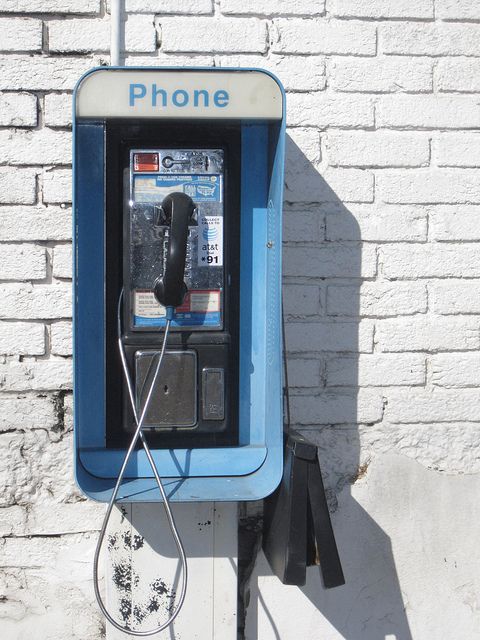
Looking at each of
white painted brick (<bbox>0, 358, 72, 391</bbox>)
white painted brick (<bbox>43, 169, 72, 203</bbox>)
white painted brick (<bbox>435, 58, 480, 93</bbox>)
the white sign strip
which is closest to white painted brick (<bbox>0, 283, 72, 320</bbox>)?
white painted brick (<bbox>0, 358, 72, 391</bbox>)

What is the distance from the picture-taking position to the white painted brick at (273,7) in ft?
6.54

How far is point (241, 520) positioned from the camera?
2084 mm

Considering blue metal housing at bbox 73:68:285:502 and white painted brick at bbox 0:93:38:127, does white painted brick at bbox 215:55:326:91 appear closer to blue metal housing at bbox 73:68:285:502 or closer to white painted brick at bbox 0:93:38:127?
blue metal housing at bbox 73:68:285:502

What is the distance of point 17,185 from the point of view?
197 centimetres

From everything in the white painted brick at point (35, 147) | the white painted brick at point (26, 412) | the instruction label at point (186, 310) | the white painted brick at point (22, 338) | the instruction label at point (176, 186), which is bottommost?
the white painted brick at point (26, 412)

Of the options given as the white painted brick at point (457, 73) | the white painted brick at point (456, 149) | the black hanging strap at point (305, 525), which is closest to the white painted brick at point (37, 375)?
the black hanging strap at point (305, 525)

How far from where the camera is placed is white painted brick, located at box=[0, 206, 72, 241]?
6.49 feet

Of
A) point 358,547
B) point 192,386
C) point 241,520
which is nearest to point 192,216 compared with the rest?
point 192,386

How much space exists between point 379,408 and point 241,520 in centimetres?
50

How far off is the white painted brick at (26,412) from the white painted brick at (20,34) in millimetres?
928

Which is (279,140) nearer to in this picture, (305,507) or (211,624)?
(305,507)

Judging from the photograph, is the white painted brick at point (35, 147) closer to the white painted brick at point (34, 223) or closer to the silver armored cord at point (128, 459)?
the white painted brick at point (34, 223)

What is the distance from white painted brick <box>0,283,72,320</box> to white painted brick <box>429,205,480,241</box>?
1.03m

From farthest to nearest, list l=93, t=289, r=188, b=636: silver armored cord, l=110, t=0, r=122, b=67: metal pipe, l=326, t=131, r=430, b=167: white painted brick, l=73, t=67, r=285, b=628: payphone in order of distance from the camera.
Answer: l=326, t=131, r=430, b=167: white painted brick, l=110, t=0, r=122, b=67: metal pipe, l=73, t=67, r=285, b=628: payphone, l=93, t=289, r=188, b=636: silver armored cord
